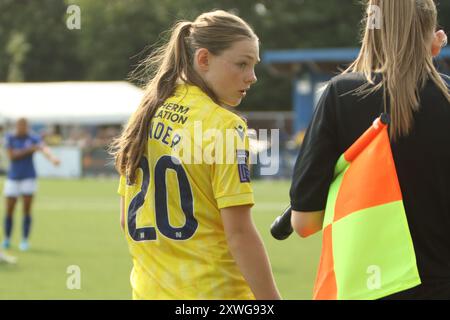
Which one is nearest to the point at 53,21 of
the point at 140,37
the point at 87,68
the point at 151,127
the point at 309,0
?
the point at 87,68

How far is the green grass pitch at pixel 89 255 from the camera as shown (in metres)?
9.51

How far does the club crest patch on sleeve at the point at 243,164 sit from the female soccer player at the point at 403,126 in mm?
225

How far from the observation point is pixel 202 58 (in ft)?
11.1

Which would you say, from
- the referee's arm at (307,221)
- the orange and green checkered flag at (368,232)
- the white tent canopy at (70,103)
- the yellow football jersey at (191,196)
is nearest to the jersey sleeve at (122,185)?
the yellow football jersey at (191,196)

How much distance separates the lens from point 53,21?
60.2m

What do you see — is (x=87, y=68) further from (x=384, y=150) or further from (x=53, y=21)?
(x=384, y=150)

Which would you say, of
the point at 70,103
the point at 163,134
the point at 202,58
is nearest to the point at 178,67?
the point at 202,58

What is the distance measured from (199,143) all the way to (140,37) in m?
53.2

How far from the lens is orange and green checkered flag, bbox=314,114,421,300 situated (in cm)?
277

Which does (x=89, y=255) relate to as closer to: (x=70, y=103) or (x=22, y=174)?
(x=22, y=174)

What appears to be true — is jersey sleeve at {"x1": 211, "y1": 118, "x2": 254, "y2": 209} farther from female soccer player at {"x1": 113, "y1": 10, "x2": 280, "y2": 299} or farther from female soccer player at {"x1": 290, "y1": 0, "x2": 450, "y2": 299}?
female soccer player at {"x1": 290, "y1": 0, "x2": 450, "y2": 299}

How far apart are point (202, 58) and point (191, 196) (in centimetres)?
51

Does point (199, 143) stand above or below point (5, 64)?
below

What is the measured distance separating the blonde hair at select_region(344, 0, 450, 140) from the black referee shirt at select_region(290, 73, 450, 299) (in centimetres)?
3
